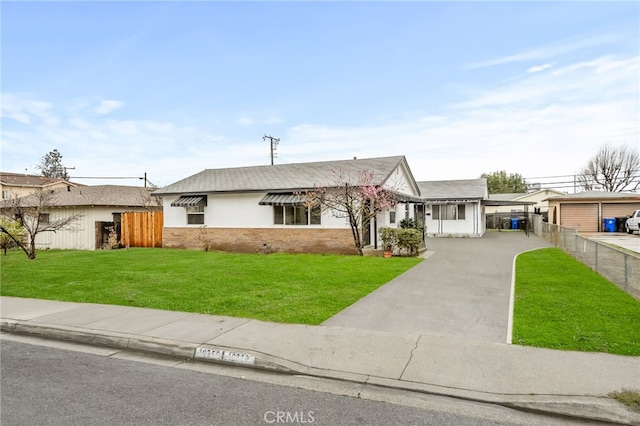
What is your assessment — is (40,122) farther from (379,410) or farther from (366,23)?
(379,410)

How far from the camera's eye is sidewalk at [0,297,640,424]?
14.0 ft

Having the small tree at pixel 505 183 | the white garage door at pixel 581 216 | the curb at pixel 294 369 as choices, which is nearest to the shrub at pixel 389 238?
the curb at pixel 294 369

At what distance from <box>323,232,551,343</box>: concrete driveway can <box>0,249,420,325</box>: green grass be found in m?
0.53

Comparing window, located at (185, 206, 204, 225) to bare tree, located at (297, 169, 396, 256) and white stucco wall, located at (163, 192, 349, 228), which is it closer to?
white stucco wall, located at (163, 192, 349, 228)

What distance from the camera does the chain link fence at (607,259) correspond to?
8594mm

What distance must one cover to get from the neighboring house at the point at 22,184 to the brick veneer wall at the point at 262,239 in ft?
103

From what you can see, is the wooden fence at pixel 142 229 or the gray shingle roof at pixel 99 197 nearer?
the wooden fence at pixel 142 229

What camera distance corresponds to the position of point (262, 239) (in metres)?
19.5

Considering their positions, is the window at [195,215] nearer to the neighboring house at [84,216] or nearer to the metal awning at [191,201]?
the metal awning at [191,201]

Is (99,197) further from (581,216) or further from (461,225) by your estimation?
(581,216)

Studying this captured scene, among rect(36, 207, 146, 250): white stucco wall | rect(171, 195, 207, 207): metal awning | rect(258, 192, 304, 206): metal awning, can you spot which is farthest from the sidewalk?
rect(36, 207, 146, 250): white stucco wall

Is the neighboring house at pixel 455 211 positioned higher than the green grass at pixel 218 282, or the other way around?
the neighboring house at pixel 455 211

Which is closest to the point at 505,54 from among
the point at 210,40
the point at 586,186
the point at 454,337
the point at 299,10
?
the point at 299,10

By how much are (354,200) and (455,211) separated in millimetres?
13759
